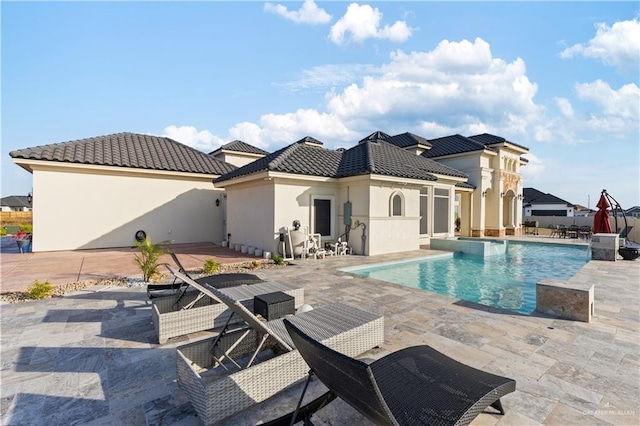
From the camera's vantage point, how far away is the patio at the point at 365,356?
9.61 feet

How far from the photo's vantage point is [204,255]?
12992mm

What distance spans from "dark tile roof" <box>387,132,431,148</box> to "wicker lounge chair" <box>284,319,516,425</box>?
77.6ft

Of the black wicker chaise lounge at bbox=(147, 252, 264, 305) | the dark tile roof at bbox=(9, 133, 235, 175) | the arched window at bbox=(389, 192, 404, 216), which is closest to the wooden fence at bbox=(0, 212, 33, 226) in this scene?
the dark tile roof at bbox=(9, 133, 235, 175)

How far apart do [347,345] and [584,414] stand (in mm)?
2484

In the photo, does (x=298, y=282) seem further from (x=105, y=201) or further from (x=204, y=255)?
(x=105, y=201)

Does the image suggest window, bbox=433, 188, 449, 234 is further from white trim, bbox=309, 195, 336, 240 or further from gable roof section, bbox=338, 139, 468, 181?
white trim, bbox=309, 195, 336, 240

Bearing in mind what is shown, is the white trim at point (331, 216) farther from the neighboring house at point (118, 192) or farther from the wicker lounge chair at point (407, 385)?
the wicker lounge chair at point (407, 385)

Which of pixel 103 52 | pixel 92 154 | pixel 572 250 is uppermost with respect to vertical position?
pixel 103 52

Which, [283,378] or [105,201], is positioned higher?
[105,201]

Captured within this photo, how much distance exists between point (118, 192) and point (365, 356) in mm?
16217

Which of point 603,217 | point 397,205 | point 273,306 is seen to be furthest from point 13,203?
point 603,217

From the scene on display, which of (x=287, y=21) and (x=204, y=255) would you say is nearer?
(x=287, y=21)

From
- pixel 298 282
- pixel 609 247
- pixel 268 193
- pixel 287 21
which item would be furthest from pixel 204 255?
pixel 609 247

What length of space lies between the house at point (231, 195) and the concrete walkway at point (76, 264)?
5.09ft
